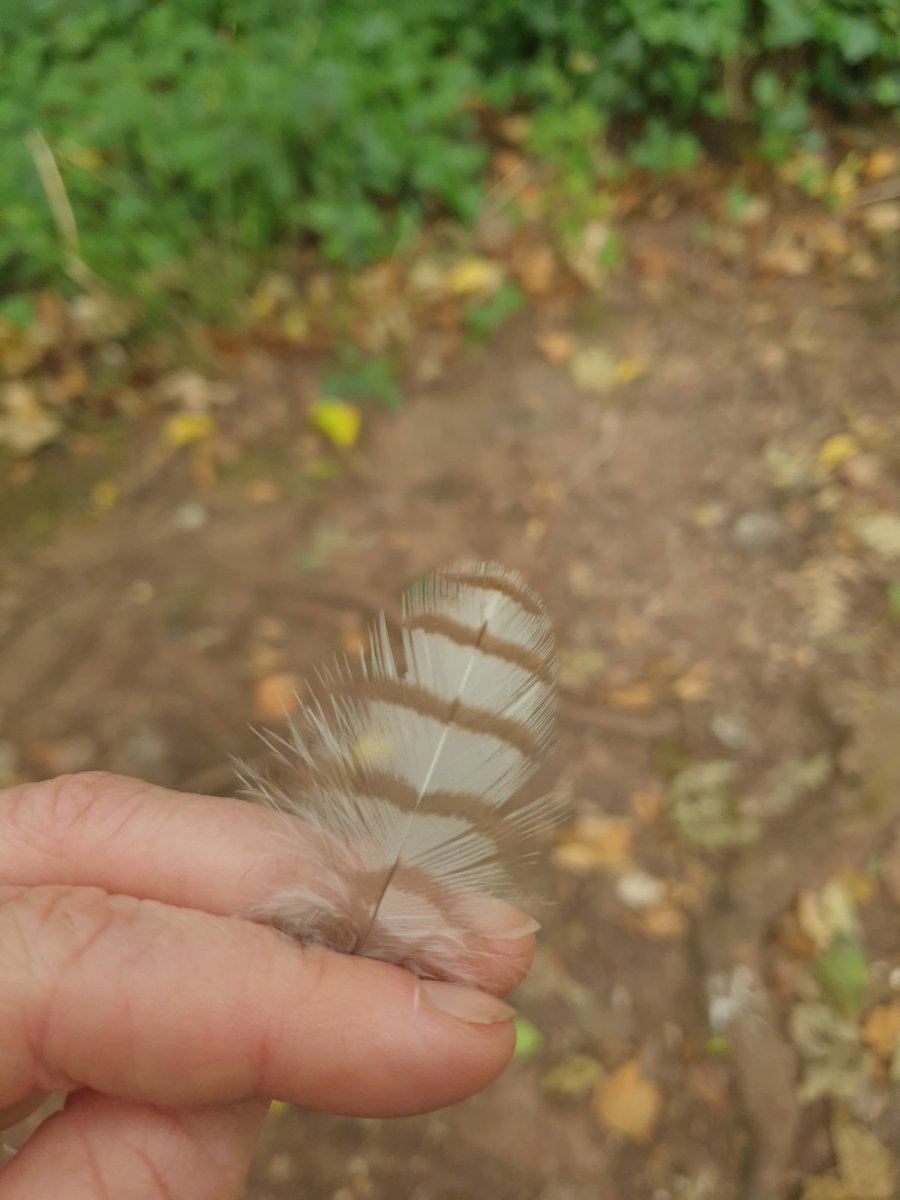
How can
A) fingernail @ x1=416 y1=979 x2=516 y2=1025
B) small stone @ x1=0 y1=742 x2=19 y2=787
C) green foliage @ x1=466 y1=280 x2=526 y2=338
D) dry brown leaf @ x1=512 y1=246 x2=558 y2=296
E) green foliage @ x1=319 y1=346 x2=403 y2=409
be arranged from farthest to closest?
1. dry brown leaf @ x1=512 y1=246 x2=558 y2=296
2. green foliage @ x1=466 y1=280 x2=526 y2=338
3. green foliage @ x1=319 y1=346 x2=403 y2=409
4. small stone @ x1=0 y1=742 x2=19 y2=787
5. fingernail @ x1=416 y1=979 x2=516 y2=1025

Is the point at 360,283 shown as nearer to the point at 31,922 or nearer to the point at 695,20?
the point at 695,20

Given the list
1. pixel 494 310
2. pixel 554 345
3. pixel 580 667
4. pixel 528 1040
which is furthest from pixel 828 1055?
pixel 494 310

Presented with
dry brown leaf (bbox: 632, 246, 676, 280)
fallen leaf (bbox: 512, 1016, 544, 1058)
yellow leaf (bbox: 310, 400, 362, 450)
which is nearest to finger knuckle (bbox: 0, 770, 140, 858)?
fallen leaf (bbox: 512, 1016, 544, 1058)

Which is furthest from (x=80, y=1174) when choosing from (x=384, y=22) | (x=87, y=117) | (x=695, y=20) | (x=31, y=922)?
(x=695, y=20)

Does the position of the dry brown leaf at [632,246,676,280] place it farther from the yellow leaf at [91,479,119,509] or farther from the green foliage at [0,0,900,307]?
the yellow leaf at [91,479,119,509]

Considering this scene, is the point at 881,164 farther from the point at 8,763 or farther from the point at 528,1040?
the point at 8,763

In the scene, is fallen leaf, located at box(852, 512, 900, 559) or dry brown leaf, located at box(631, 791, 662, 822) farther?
fallen leaf, located at box(852, 512, 900, 559)
